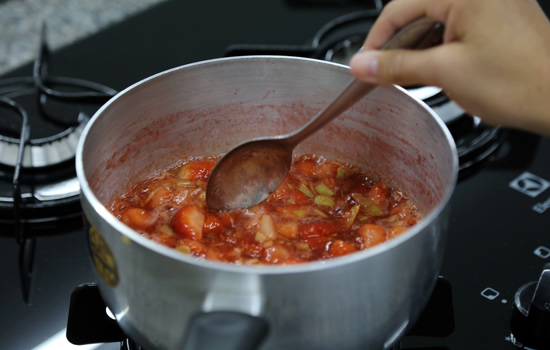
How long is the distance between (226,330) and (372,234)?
1.68ft

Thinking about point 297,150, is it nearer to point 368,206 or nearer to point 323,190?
point 323,190

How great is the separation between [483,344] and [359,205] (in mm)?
397

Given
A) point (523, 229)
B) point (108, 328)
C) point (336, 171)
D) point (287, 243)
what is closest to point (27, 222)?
point (108, 328)

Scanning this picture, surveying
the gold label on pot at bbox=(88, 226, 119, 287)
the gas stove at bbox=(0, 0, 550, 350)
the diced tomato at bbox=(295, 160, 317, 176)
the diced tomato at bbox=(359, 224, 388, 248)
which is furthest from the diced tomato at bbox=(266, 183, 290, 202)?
the gold label on pot at bbox=(88, 226, 119, 287)

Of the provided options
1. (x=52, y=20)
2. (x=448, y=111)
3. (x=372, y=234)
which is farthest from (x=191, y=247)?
(x=52, y=20)

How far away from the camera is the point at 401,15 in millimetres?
1021

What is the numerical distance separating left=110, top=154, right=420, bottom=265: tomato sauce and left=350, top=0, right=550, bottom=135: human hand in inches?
14.9

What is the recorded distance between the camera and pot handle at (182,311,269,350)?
2.63 feet

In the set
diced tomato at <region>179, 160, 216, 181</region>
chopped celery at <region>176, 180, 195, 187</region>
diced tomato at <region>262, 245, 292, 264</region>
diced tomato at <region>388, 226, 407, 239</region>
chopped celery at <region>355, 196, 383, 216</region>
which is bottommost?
diced tomato at <region>179, 160, 216, 181</region>

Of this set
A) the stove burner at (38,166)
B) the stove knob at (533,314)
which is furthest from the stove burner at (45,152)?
the stove knob at (533,314)

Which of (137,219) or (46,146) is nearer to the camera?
(137,219)

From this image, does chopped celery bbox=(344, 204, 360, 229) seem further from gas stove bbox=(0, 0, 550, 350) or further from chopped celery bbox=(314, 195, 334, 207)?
gas stove bbox=(0, 0, 550, 350)

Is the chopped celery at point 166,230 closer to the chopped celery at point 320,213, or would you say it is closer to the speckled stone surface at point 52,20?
the chopped celery at point 320,213

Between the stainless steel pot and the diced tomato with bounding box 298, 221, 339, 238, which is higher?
the stainless steel pot
